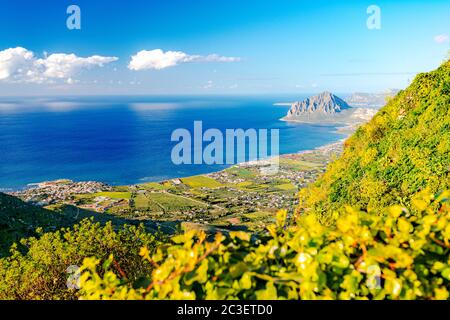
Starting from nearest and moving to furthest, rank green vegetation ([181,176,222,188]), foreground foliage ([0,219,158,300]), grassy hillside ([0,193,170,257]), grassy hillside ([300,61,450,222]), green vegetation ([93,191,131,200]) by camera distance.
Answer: foreground foliage ([0,219,158,300]) → grassy hillside ([300,61,450,222]) → grassy hillside ([0,193,170,257]) → green vegetation ([93,191,131,200]) → green vegetation ([181,176,222,188])

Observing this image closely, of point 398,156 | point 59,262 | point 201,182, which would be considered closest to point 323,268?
point 59,262

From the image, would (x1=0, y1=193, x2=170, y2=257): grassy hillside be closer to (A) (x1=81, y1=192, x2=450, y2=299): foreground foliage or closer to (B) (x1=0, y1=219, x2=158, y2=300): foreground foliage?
(B) (x1=0, y1=219, x2=158, y2=300): foreground foliage

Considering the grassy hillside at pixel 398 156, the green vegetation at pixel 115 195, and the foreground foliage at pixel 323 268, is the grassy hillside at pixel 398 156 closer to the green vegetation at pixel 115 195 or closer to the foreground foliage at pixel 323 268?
the foreground foliage at pixel 323 268

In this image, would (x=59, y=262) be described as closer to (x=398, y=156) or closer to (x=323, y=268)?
(x=323, y=268)

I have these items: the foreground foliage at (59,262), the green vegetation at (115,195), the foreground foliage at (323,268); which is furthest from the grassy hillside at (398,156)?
the green vegetation at (115,195)

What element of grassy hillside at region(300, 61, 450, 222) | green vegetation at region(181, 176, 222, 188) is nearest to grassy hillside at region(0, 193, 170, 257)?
grassy hillside at region(300, 61, 450, 222)

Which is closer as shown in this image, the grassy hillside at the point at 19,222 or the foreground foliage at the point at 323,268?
the foreground foliage at the point at 323,268

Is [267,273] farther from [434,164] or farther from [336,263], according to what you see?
[434,164]
